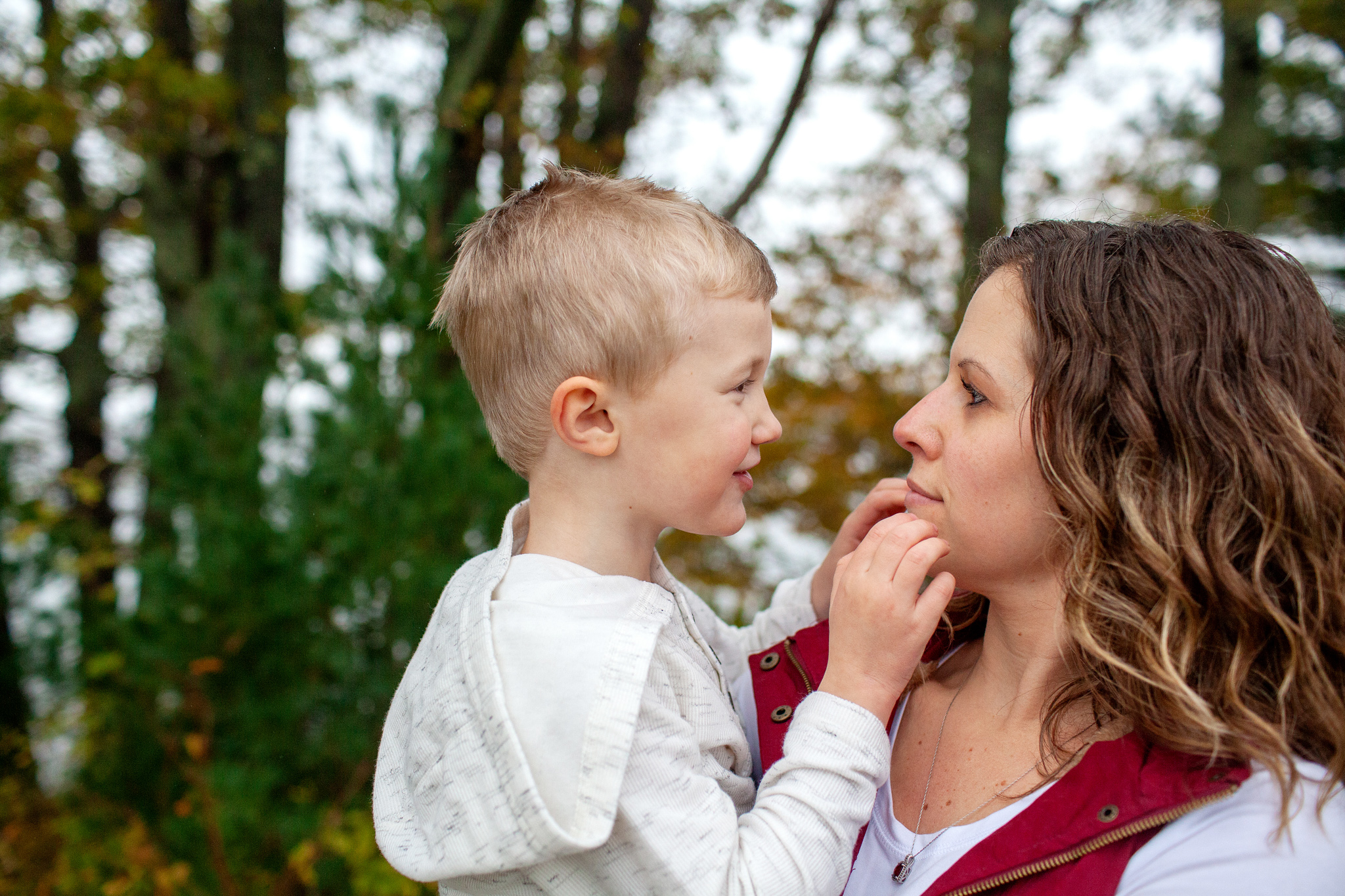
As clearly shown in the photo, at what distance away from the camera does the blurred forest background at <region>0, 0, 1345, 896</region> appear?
3803 millimetres

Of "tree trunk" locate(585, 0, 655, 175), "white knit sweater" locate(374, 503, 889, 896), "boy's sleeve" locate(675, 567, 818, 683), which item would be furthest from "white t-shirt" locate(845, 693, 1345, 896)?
"tree trunk" locate(585, 0, 655, 175)

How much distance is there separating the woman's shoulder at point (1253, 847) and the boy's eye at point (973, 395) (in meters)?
0.69

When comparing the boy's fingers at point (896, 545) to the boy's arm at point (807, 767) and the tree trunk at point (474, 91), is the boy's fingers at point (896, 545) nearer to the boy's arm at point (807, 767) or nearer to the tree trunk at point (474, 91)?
the boy's arm at point (807, 767)

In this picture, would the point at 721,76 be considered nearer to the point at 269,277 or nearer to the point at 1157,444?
the point at 269,277

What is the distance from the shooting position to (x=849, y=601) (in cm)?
158

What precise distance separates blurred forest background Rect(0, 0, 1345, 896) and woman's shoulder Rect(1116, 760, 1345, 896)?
120 centimetres

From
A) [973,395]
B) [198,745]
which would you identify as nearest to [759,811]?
[973,395]

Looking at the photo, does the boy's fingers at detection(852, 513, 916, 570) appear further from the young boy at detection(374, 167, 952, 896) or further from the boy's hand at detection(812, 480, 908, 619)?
the boy's hand at detection(812, 480, 908, 619)

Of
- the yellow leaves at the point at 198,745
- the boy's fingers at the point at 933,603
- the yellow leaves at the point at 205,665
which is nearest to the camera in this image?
the boy's fingers at the point at 933,603

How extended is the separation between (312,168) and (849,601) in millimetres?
7052

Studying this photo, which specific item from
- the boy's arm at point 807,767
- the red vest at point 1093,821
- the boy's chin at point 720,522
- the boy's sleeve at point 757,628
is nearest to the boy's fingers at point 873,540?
the boy's arm at point 807,767

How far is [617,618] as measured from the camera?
4.93 ft

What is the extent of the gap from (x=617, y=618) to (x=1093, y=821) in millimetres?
755

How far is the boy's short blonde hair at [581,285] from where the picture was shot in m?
1.63
